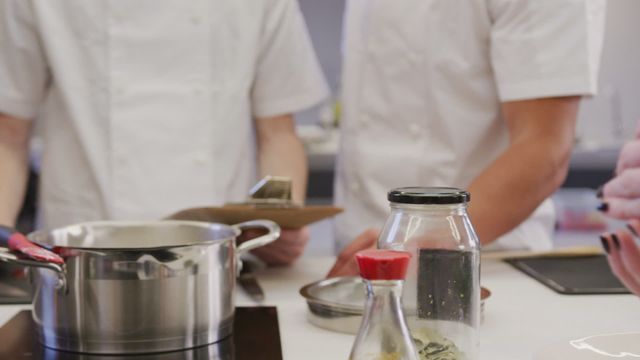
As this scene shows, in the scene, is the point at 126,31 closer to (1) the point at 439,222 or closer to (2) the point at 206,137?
(2) the point at 206,137

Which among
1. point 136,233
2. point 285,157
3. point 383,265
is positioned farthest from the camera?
point 285,157

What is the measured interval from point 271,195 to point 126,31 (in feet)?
1.62

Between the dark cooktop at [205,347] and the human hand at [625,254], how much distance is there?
323 mm

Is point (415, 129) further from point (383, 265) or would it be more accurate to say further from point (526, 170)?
point (383, 265)

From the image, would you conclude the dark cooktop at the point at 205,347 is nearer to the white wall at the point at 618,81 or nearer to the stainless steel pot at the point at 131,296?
the stainless steel pot at the point at 131,296

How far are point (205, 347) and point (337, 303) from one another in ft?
0.46

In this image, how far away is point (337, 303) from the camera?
81 cm

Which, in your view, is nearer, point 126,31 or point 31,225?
point 126,31

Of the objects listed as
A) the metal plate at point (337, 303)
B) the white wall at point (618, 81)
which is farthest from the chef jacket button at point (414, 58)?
the white wall at point (618, 81)

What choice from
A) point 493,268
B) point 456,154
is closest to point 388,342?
point 493,268

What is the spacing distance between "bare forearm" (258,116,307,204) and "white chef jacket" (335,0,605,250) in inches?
4.1

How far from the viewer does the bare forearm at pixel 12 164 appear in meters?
1.29

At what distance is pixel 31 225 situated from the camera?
2.81 meters

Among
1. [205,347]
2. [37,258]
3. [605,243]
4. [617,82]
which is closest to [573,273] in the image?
[605,243]
